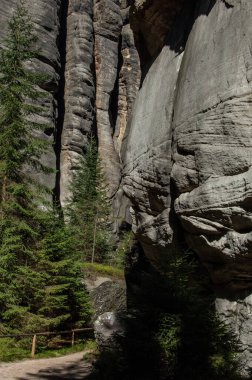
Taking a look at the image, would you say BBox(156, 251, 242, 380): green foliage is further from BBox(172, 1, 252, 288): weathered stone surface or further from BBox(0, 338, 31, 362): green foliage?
BBox(0, 338, 31, 362): green foliage

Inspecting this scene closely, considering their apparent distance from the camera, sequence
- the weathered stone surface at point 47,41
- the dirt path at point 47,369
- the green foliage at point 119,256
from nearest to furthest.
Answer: the dirt path at point 47,369
the green foliage at point 119,256
the weathered stone surface at point 47,41

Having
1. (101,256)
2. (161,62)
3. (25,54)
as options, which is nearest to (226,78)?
(161,62)

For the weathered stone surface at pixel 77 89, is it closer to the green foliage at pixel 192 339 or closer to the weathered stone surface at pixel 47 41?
the weathered stone surface at pixel 47 41

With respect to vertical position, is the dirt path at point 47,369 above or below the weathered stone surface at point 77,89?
below

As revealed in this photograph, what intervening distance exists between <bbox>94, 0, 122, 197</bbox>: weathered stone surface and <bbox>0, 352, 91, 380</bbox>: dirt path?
25498 mm

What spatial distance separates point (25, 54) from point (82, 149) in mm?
19302

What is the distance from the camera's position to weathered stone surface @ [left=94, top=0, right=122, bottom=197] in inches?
1524

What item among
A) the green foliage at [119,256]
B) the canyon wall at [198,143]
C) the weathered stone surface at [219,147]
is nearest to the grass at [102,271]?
the green foliage at [119,256]

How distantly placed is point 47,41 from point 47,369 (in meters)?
27.9

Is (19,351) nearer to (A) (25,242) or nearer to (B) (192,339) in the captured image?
(A) (25,242)

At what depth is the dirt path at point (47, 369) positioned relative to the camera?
10.4 m

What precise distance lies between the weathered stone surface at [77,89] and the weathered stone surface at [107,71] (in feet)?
3.39

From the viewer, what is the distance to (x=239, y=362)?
820 cm

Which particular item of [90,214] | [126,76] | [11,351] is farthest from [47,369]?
[126,76]
